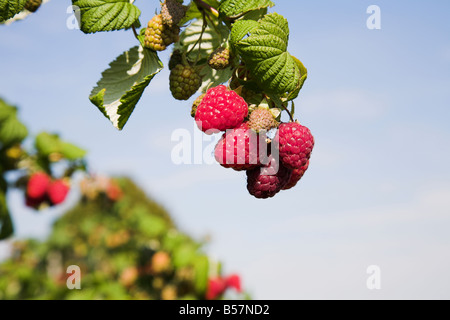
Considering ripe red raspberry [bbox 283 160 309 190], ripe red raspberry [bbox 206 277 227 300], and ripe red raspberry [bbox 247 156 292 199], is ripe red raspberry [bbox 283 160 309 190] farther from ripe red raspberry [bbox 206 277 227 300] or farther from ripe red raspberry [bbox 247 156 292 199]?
ripe red raspberry [bbox 206 277 227 300]

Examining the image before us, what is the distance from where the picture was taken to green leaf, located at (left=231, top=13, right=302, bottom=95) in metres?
0.77

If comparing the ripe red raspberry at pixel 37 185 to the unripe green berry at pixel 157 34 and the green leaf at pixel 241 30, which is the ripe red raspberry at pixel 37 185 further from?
the green leaf at pixel 241 30

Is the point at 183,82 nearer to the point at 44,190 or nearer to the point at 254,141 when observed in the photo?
the point at 254,141

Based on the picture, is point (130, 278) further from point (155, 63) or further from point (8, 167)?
point (155, 63)

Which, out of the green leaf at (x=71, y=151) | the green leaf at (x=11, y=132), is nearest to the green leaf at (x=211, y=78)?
the green leaf at (x=11, y=132)

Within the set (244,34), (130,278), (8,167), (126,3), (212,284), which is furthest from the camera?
(130,278)

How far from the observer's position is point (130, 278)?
17.0 feet

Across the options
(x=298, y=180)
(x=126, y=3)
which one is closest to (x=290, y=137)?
(x=298, y=180)

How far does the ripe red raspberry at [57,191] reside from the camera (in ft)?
12.5

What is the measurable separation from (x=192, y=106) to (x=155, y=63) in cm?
11

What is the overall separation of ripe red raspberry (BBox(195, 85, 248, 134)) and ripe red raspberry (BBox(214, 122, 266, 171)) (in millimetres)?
19

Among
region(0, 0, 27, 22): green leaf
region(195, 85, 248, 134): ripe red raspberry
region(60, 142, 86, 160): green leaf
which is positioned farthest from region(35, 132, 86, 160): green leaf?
region(195, 85, 248, 134): ripe red raspberry
